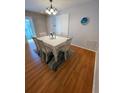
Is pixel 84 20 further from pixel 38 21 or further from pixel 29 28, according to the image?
pixel 29 28

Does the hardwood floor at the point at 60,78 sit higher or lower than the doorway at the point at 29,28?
lower

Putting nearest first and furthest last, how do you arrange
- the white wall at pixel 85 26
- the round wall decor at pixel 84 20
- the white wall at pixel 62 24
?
the white wall at pixel 85 26 < the round wall decor at pixel 84 20 < the white wall at pixel 62 24

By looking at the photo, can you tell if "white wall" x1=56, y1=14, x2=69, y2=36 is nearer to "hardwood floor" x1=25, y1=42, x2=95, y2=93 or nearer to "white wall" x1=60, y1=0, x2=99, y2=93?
"white wall" x1=60, y1=0, x2=99, y2=93

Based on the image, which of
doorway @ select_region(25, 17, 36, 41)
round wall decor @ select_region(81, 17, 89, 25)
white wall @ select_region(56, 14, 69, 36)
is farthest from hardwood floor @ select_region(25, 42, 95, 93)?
doorway @ select_region(25, 17, 36, 41)

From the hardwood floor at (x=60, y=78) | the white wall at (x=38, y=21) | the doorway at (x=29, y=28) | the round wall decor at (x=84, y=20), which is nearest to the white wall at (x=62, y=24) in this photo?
the round wall decor at (x=84, y=20)

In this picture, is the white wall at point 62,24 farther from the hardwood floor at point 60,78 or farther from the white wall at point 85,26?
the hardwood floor at point 60,78

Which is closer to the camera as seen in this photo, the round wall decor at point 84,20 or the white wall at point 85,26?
the white wall at point 85,26

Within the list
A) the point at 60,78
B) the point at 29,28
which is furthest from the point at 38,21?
the point at 60,78

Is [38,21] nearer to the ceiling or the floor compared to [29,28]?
nearer to the ceiling
